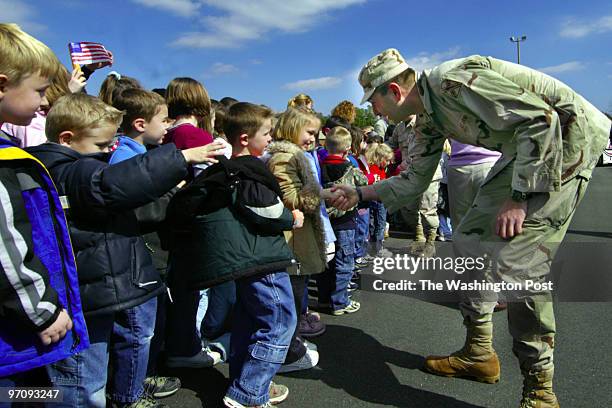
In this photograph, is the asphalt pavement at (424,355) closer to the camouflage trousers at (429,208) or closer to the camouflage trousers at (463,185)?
the camouflage trousers at (463,185)

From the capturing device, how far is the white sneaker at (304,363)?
3.00m

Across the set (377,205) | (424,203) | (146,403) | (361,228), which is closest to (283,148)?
(146,403)

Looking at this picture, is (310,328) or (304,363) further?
(310,328)

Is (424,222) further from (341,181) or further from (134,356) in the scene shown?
(134,356)

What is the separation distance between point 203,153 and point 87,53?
10.5 feet

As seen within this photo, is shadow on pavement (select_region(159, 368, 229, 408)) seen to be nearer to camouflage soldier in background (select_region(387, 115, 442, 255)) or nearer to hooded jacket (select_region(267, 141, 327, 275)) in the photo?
hooded jacket (select_region(267, 141, 327, 275))

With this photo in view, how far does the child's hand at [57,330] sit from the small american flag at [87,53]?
343 centimetres

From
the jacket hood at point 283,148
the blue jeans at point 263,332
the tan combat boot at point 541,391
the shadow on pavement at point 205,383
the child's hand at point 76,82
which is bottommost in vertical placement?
the shadow on pavement at point 205,383

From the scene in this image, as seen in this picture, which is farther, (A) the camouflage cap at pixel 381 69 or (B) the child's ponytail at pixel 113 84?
(B) the child's ponytail at pixel 113 84

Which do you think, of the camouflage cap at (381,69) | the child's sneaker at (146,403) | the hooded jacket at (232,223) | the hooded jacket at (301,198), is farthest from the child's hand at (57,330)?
the camouflage cap at (381,69)

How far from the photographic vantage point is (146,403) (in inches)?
95.5

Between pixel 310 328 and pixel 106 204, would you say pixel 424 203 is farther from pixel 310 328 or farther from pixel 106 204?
pixel 106 204

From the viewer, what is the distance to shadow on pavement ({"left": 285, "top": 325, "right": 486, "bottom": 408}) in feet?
8.59

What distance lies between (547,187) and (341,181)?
2204 mm
